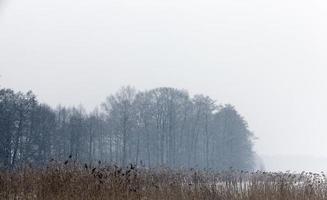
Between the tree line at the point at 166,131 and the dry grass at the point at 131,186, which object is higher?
the tree line at the point at 166,131

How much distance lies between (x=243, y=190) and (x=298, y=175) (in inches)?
119

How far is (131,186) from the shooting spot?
9.23 metres

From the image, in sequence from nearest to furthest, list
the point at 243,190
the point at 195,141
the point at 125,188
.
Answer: the point at 125,188
the point at 243,190
the point at 195,141

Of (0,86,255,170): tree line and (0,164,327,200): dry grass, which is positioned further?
(0,86,255,170): tree line

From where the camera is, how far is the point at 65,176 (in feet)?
29.9

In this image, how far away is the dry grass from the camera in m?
8.72

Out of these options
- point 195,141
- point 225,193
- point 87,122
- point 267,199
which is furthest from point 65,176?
point 195,141

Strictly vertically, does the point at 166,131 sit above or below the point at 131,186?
above

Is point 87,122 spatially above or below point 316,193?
above

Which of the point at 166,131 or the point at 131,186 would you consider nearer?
the point at 131,186

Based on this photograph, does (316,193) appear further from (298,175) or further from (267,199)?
Answer: (298,175)

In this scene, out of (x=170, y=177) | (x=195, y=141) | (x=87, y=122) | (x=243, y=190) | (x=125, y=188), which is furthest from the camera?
(x=195, y=141)

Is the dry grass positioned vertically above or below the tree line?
below

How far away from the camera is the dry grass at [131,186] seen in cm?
872
